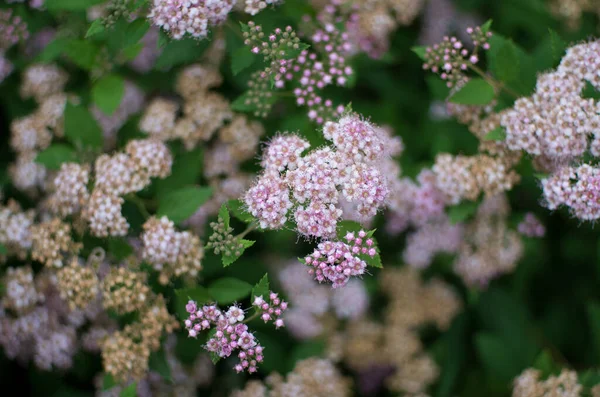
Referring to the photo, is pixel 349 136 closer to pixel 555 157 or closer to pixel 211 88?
pixel 555 157

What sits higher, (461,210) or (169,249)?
(461,210)

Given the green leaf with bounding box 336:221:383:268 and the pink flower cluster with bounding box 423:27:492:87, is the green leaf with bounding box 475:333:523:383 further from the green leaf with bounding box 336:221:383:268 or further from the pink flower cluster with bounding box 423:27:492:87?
the pink flower cluster with bounding box 423:27:492:87

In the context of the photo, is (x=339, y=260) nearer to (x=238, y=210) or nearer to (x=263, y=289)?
(x=263, y=289)

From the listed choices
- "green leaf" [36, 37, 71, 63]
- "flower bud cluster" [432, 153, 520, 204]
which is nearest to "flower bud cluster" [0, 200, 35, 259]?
"green leaf" [36, 37, 71, 63]

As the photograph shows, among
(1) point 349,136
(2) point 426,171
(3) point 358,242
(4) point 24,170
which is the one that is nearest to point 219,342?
(3) point 358,242

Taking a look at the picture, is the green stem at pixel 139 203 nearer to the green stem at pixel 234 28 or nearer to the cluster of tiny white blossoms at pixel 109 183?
the cluster of tiny white blossoms at pixel 109 183

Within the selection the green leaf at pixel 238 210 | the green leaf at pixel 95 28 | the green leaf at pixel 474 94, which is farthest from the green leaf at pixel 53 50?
the green leaf at pixel 474 94

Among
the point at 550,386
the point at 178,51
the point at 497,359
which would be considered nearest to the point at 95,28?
the point at 178,51
